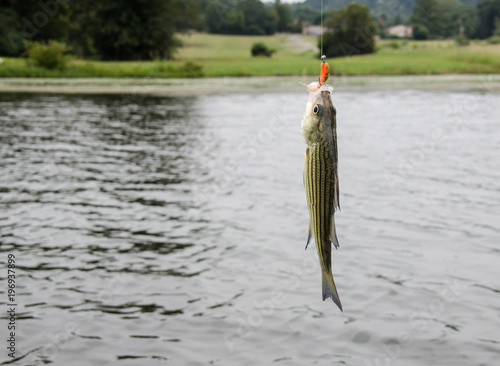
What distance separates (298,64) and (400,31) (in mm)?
46760

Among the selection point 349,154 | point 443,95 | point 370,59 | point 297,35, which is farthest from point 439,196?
point 297,35

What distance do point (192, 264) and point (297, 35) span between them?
4810 inches

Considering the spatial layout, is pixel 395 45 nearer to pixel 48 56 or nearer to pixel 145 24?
pixel 145 24

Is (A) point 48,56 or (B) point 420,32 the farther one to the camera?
(B) point 420,32

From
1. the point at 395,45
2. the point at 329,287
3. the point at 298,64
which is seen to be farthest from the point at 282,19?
the point at 329,287

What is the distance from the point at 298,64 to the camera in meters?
75.0

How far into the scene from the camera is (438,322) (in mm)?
9625

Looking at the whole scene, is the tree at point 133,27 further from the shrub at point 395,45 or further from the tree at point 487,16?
the tree at point 487,16

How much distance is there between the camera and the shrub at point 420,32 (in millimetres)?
101438

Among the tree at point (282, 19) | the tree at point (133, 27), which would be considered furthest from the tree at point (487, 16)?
the tree at point (133, 27)

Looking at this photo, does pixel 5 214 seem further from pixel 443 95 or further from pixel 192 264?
pixel 443 95

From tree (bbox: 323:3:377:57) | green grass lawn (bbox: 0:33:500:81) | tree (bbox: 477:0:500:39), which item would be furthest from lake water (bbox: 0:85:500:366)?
tree (bbox: 477:0:500:39)

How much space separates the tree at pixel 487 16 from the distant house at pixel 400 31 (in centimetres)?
1046

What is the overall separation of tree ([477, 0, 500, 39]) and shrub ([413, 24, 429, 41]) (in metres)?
8.46
